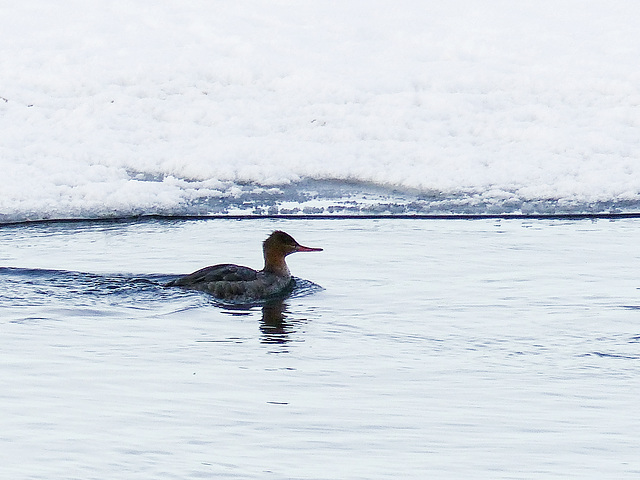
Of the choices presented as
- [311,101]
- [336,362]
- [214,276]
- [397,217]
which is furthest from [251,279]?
[311,101]

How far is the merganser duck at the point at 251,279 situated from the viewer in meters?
7.98

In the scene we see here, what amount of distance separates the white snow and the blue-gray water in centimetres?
185

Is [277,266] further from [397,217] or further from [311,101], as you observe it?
[311,101]

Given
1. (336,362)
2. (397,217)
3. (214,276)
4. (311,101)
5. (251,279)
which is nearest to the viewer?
(336,362)

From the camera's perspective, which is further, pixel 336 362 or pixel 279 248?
pixel 279 248

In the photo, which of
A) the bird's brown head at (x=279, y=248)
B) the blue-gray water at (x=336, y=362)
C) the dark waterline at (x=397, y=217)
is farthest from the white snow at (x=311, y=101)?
the bird's brown head at (x=279, y=248)

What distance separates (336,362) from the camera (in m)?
6.02

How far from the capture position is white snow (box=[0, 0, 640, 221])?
459 inches

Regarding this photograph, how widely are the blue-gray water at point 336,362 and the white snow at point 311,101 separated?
185cm

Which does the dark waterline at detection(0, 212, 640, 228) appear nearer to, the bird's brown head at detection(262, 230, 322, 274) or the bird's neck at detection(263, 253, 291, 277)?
the bird's brown head at detection(262, 230, 322, 274)

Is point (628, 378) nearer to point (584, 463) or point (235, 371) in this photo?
point (584, 463)

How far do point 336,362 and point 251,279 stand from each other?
2309 mm

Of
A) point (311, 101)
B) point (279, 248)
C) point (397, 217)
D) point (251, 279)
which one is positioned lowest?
point (251, 279)

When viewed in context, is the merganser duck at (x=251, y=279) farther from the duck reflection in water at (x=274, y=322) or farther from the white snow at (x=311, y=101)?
the white snow at (x=311, y=101)
